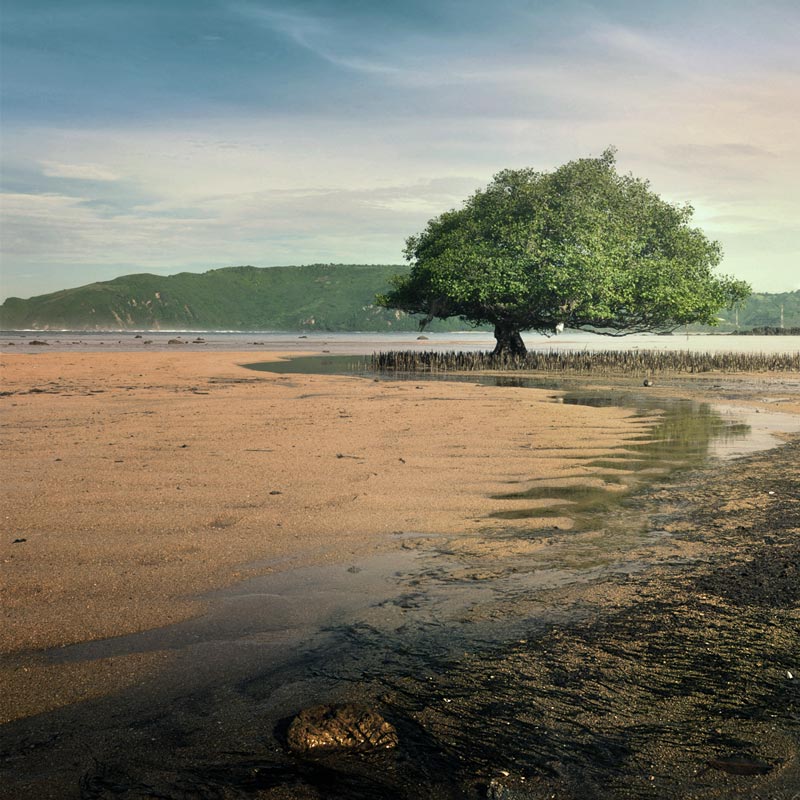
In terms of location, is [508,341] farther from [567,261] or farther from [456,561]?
[456,561]

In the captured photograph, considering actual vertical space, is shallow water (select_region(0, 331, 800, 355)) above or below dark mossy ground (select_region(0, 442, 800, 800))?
above

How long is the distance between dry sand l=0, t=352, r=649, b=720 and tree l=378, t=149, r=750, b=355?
1667cm

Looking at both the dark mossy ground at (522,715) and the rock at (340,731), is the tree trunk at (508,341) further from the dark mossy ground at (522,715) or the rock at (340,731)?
the rock at (340,731)

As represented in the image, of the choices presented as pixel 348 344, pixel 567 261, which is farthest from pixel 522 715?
pixel 348 344

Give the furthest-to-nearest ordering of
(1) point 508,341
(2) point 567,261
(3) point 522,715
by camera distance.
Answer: (1) point 508,341
(2) point 567,261
(3) point 522,715

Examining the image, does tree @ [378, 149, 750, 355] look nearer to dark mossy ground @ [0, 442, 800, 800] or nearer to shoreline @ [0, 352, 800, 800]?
shoreline @ [0, 352, 800, 800]

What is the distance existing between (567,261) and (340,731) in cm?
3286

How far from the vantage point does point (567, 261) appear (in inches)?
1353

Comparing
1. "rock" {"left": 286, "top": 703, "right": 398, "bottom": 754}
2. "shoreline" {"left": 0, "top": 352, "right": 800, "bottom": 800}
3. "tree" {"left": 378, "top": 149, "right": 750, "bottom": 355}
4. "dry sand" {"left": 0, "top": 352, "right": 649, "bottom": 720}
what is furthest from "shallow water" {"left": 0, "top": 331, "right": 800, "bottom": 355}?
"rock" {"left": 286, "top": 703, "right": 398, "bottom": 754}

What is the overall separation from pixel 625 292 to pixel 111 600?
32.2 metres

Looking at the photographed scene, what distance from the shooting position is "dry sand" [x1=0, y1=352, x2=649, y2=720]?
5.00 m

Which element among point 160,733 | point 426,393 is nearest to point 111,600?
point 160,733

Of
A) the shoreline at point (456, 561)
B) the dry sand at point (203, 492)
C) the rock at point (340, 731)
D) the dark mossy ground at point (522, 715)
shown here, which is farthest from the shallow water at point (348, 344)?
the rock at point (340, 731)

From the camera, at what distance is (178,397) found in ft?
68.3
